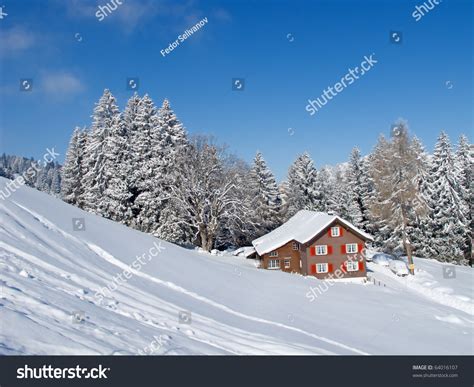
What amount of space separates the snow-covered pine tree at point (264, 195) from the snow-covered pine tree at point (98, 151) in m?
19.0

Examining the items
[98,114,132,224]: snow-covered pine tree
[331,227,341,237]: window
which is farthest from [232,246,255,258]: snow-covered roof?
[98,114,132,224]: snow-covered pine tree

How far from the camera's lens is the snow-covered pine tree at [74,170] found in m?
46.9

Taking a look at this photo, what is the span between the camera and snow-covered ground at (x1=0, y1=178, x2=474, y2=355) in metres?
7.91

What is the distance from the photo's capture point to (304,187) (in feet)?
172

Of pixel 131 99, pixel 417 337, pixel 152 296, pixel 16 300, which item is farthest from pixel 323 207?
pixel 16 300

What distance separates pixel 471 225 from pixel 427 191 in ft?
24.6

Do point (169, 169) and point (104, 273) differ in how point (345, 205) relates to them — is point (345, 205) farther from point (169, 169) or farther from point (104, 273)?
point (104, 273)

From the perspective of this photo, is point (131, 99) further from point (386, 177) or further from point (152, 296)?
point (152, 296)

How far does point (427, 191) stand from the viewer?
1810 inches

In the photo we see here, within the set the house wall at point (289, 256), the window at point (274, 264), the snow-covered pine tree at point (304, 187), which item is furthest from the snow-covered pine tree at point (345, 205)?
the window at point (274, 264)

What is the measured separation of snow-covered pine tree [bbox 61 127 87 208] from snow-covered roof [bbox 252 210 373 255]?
23436mm

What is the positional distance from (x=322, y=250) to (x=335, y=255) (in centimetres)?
135

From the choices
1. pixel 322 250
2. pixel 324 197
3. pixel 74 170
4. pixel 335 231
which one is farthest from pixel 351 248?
pixel 74 170

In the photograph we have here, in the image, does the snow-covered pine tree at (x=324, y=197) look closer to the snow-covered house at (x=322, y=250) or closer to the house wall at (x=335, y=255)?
Result: the snow-covered house at (x=322, y=250)
